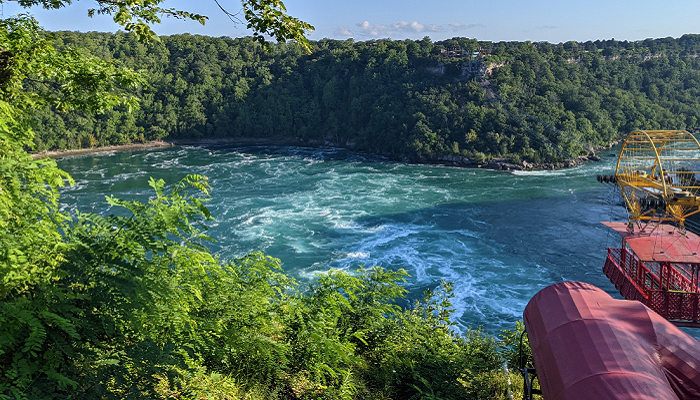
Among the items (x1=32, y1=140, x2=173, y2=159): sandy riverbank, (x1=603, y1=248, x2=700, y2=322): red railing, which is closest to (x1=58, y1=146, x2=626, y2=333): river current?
(x1=603, y1=248, x2=700, y2=322): red railing

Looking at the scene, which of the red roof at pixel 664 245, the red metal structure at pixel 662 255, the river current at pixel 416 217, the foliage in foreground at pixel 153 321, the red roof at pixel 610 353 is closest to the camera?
the foliage in foreground at pixel 153 321

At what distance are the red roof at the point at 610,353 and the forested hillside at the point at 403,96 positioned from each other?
59.0 meters

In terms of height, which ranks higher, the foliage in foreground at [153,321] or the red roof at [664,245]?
the foliage in foreground at [153,321]

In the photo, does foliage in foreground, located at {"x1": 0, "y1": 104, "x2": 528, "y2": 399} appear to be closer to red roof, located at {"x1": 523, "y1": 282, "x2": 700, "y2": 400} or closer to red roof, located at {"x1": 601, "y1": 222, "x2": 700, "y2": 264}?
red roof, located at {"x1": 523, "y1": 282, "x2": 700, "y2": 400}

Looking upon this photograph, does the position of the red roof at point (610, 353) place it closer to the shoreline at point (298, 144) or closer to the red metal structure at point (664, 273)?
the red metal structure at point (664, 273)

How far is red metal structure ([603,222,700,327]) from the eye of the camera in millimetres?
12945

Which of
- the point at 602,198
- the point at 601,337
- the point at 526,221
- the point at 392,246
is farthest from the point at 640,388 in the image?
the point at 602,198

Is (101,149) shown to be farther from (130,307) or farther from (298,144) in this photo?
(130,307)

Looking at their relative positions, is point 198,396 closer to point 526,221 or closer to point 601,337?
point 601,337

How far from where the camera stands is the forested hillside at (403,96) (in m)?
70.5

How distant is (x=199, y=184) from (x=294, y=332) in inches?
152

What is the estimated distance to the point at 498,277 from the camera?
1093 inches

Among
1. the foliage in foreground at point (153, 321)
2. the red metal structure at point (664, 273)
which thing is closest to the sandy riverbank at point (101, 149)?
the foliage in foreground at point (153, 321)

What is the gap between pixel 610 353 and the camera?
19.3 ft
